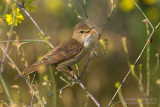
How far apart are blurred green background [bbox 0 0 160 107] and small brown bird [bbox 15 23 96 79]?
1857mm

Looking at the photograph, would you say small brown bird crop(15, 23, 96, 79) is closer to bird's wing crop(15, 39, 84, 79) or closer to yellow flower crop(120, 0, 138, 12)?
bird's wing crop(15, 39, 84, 79)

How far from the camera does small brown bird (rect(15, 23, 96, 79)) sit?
4.31 meters

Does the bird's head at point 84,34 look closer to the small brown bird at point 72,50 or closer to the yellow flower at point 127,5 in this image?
the small brown bird at point 72,50

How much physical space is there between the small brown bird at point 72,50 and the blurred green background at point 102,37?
6.09ft

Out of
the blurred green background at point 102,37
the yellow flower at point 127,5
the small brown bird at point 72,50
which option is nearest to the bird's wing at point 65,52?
the small brown bird at point 72,50

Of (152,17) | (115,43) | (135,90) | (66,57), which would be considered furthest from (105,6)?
(66,57)

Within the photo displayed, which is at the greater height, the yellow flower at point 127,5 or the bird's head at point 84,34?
the bird's head at point 84,34

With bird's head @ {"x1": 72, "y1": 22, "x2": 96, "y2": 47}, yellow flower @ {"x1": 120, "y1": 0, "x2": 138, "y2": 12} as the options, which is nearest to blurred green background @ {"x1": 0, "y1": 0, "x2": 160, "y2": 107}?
yellow flower @ {"x1": 120, "y1": 0, "x2": 138, "y2": 12}

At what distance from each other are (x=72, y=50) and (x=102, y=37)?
141 inches

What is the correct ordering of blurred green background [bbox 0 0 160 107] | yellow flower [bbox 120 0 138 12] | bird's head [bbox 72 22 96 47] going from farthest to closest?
1. yellow flower [bbox 120 0 138 12]
2. blurred green background [bbox 0 0 160 107]
3. bird's head [bbox 72 22 96 47]

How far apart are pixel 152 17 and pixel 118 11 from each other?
1.40 metres

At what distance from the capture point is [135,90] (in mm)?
7168

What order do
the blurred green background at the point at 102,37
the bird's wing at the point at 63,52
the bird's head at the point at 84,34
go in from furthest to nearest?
the blurred green background at the point at 102,37 → the bird's head at the point at 84,34 → the bird's wing at the point at 63,52

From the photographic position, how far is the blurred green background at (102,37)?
6723mm
